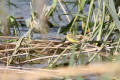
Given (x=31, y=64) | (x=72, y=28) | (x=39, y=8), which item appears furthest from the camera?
(x=72, y=28)

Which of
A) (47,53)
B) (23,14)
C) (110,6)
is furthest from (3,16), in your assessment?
(23,14)

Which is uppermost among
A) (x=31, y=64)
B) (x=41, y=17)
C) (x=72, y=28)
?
(x=41, y=17)

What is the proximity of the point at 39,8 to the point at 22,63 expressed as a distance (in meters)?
1.56

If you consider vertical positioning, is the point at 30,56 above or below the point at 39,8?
below

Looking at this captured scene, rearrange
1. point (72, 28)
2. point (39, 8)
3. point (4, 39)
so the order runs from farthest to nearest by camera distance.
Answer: point (4, 39)
point (72, 28)
point (39, 8)

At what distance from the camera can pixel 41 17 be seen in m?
0.75

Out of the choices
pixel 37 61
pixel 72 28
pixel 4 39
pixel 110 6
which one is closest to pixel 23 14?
pixel 4 39

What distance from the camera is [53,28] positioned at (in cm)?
355

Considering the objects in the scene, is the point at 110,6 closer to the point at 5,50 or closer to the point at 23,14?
the point at 5,50

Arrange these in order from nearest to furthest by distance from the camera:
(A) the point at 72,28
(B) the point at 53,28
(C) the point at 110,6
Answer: (C) the point at 110,6 → (A) the point at 72,28 → (B) the point at 53,28

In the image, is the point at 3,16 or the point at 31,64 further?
the point at 31,64

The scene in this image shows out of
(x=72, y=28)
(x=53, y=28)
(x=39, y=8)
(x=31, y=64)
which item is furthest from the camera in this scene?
(x=53, y=28)

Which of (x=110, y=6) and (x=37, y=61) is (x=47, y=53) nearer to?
(x=37, y=61)

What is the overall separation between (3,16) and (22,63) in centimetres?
140
